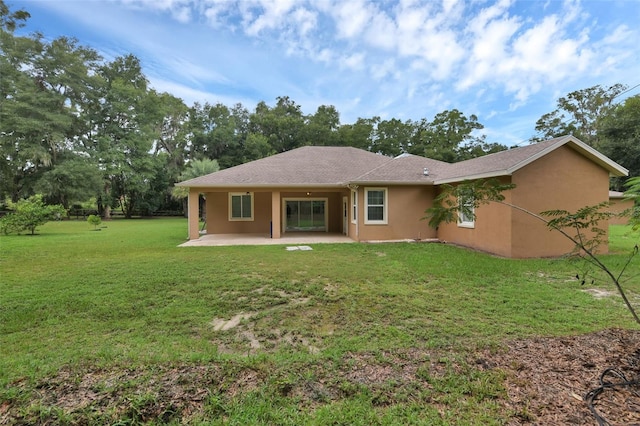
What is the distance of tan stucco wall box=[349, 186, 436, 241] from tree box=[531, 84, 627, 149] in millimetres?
29194

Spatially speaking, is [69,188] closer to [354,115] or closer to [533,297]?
[354,115]

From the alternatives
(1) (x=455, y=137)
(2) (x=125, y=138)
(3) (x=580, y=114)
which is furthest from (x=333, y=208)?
(3) (x=580, y=114)

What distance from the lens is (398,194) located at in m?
12.3

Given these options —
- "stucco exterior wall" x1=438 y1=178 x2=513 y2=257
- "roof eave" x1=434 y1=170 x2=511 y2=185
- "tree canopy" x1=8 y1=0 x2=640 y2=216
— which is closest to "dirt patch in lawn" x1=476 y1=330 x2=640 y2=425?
"stucco exterior wall" x1=438 y1=178 x2=513 y2=257

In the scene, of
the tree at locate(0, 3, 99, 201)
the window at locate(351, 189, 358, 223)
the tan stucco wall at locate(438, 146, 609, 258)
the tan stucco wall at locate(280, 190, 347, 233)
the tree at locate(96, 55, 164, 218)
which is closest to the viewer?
the tan stucco wall at locate(438, 146, 609, 258)

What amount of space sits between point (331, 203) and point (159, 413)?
564 inches

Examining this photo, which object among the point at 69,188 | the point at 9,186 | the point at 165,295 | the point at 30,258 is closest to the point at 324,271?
the point at 165,295

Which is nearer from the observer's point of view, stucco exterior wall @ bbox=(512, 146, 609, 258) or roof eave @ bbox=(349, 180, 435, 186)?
stucco exterior wall @ bbox=(512, 146, 609, 258)

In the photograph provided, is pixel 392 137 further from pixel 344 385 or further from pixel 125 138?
pixel 344 385

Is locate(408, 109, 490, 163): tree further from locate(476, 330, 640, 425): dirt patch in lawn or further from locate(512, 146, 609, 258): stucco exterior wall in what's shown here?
locate(476, 330, 640, 425): dirt patch in lawn

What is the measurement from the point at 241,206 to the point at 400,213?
820 cm

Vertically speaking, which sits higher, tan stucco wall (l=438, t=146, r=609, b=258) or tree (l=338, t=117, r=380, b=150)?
tree (l=338, t=117, r=380, b=150)

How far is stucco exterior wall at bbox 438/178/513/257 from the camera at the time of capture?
8734 mm

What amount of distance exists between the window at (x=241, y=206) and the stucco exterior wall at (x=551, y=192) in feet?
38.5
